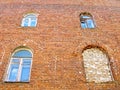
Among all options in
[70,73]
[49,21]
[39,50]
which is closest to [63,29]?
[49,21]

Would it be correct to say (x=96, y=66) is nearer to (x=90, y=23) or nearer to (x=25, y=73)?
(x=25, y=73)

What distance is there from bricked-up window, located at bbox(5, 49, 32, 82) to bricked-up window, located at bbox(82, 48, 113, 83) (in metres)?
2.64

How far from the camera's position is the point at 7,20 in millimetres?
12258

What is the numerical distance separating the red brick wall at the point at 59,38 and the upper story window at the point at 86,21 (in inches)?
10.5

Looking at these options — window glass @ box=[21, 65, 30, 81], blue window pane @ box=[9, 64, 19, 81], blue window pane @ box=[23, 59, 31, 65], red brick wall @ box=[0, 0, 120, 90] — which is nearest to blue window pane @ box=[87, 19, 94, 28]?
red brick wall @ box=[0, 0, 120, 90]

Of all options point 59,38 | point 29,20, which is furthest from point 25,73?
point 29,20

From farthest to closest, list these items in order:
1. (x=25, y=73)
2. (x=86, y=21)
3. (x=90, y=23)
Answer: (x=86, y=21) < (x=90, y=23) < (x=25, y=73)

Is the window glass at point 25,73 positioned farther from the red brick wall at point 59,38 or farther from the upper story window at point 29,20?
the upper story window at point 29,20

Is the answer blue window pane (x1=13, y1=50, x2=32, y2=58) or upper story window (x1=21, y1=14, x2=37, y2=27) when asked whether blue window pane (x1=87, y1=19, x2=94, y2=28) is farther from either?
blue window pane (x1=13, y1=50, x2=32, y2=58)

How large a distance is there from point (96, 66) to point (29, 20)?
16.7 ft

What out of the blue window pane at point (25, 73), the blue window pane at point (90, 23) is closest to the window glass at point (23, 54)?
the blue window pane at point (25, 73)

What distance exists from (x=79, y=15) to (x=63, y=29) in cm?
187

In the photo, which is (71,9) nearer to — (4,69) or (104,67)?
(104,67)

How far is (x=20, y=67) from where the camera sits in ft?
31.6
